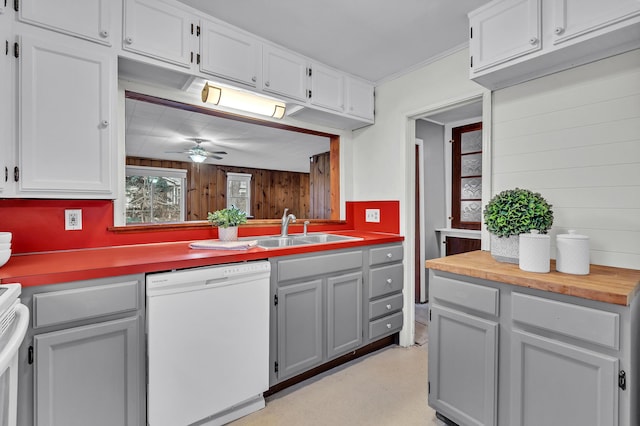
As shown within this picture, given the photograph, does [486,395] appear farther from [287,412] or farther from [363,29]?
[363,29]

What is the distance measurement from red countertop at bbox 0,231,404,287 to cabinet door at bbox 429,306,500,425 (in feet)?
2.98

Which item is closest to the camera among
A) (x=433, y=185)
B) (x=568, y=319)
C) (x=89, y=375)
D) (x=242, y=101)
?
(x=568, y=319)

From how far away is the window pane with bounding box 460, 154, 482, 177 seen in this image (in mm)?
3548

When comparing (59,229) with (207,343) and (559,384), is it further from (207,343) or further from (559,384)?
(559,384)

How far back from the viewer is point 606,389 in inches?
43.9

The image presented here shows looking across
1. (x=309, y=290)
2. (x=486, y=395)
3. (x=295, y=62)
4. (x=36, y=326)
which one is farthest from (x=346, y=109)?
(x=36, y=326)

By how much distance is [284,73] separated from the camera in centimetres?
227

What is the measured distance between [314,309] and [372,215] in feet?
4.03

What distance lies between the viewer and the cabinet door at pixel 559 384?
112 centimetres

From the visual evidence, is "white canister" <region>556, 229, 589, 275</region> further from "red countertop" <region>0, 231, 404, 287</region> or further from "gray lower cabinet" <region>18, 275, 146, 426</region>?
"gray lower cabinet" <region>18, 275, 146, 426</region>

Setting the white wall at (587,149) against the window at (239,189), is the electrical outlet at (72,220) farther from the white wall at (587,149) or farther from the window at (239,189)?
the window at (239,189)

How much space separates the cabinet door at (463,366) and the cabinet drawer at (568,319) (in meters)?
0.16

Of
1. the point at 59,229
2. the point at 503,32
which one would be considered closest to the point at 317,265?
the point at 59,229

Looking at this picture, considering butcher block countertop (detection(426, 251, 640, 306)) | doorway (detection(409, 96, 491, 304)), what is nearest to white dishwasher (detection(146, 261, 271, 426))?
butcher block countertop (detection(426, 251, 640, 306))
